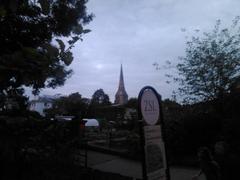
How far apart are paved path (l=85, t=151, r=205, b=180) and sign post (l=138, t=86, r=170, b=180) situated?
5839 mm

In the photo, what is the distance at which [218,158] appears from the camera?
11.3 metres

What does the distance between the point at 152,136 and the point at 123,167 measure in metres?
7.79

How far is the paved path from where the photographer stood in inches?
422

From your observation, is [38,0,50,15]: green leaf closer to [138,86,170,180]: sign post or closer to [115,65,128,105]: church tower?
[138,86,170,180]: sign post

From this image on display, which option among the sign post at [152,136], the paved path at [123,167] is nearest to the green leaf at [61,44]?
the sign post at [152,136]

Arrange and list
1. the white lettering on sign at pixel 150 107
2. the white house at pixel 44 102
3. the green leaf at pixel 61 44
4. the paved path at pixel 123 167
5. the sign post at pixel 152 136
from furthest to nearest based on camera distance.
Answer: the paved path at pixel 123 167 → the white house at pixel 44 102 → the white lettering on sign at pixel 150 107 → the sign post at pixel 152 136 → the green leaf at pixel 61 44

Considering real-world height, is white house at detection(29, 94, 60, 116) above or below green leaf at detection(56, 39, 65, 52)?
above

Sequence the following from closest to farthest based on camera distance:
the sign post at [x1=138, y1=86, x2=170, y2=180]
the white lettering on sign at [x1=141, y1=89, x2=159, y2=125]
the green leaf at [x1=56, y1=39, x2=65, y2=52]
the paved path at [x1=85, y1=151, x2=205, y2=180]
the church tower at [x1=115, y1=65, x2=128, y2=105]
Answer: the green leaf at [x1=56, y1=39, x2=65, y2=52] → the sign post at [x1=138, y1=86, x2=170, y2=180] → the white lettering on sign at [x1=141, y1=89, x2=159, y2=125] → the paved path at [x1=85, y1=151, x2=205, y2=180] → the church tower at [x1=115, y1=65, x2=128, y2=105]

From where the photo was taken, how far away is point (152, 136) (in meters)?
4.52

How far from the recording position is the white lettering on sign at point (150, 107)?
14.6 ft

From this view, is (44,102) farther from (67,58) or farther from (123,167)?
(123,167)

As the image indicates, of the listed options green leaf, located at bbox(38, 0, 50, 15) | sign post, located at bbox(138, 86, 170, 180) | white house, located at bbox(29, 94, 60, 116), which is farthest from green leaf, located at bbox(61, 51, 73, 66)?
white house, located at bbox(29, 94, 60, 116)

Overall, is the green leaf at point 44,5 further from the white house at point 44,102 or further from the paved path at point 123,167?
the paved path at point 123,167

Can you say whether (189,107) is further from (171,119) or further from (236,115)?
(236,115)
